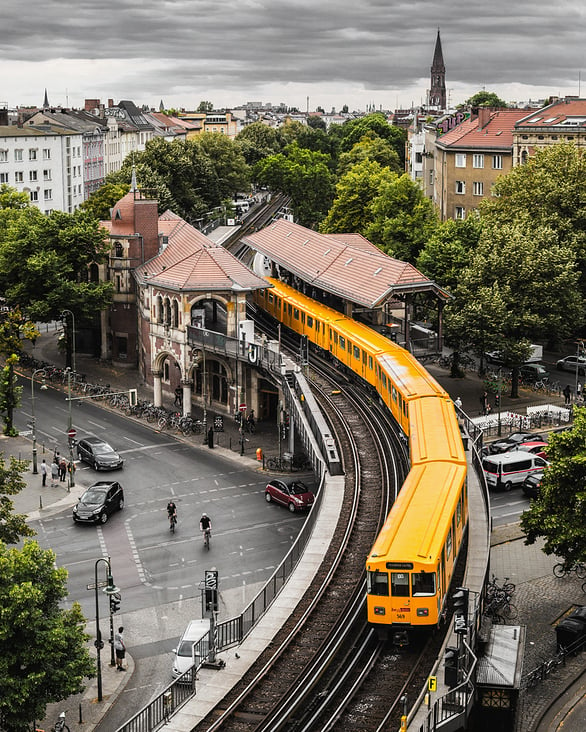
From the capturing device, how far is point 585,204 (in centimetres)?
9531

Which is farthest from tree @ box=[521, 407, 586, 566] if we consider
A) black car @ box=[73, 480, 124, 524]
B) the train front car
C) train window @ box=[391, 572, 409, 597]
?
black car @ box=[73, 480, 124, 524]

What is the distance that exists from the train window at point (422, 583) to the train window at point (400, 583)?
0.24 metres

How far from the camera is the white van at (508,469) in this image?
2621 inches

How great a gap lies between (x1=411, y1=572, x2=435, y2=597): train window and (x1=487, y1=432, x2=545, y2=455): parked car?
117 ft

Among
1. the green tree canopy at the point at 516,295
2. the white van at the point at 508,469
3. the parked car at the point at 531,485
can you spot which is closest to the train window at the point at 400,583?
the parked car at the point at 531,485

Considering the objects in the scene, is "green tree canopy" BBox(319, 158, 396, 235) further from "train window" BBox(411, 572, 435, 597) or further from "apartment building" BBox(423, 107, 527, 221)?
"train window" BBox(411, 572, 435, 597)

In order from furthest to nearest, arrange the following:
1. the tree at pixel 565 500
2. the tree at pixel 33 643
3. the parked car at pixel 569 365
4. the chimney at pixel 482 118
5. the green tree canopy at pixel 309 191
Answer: the green tree canopy at pixel 309 191 → the chimney at pixel 482 118 → the parked car at pixel 569 365 → the tree at pixel 565 500 → the tree at pixel 33 643

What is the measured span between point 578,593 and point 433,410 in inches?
434

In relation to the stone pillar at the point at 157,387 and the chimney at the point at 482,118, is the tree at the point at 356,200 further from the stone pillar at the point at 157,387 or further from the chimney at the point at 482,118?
the stone pillar at the point at 157,387

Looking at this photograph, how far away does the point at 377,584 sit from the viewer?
37406 mm

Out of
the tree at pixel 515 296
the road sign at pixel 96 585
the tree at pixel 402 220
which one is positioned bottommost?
the road sign at pixel 96 585

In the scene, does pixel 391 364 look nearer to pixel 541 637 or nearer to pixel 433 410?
pixel 433 410

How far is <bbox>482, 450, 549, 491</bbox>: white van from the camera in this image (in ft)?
218

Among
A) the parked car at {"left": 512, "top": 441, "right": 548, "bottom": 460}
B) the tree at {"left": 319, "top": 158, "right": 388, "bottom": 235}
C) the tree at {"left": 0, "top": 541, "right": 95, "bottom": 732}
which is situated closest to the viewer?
the tree at {"left": 0, "top": 541, "right": 95, "bottom": 732}
